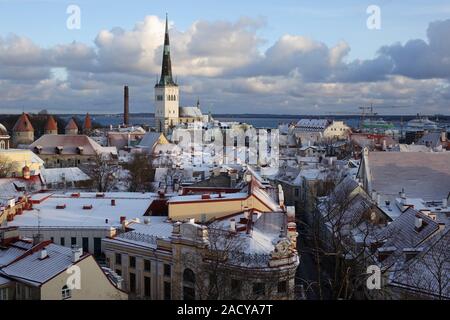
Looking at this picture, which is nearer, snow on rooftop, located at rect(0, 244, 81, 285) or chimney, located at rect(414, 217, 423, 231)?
snow on rooftop, located at rect(0, 244, 81, 285)

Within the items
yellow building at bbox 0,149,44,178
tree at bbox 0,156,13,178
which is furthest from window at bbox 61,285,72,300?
yellow building at bbox 0,149,44,178

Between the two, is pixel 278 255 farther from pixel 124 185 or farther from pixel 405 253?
pixel 124 185

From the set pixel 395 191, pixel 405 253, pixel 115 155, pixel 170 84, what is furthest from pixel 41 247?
pixel 170 84

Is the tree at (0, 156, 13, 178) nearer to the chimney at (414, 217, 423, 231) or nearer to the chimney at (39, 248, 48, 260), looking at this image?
the chimney at (39, 248, 48, 260)

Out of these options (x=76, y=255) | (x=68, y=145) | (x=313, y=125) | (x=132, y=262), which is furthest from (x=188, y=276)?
(x=313, y=125)

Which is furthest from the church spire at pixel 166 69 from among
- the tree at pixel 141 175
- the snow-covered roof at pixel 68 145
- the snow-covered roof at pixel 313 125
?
the tree at pixel 141 175
